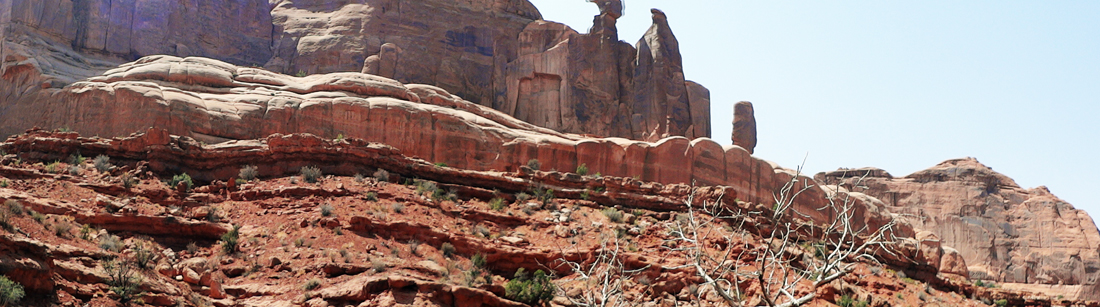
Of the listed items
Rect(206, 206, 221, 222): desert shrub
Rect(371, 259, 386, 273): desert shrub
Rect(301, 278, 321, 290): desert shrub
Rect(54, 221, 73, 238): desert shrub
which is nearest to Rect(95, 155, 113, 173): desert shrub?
Rect(206, 206, 221, 222): desert shrub

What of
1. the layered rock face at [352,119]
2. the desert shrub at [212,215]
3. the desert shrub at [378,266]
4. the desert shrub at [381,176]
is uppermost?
the layered rock face at [352,119]

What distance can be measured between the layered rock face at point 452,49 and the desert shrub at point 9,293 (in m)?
31.7

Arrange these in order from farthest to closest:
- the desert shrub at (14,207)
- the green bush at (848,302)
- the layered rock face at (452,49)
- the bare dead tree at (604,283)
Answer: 1. the layered rock face at (452,49)
2. the green bush at (848,302)
3. the desert shrub at (14,207)
4. the bare dead tree at (604,283)

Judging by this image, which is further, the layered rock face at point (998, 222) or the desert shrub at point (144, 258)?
the layered rock face at point (998, 222)

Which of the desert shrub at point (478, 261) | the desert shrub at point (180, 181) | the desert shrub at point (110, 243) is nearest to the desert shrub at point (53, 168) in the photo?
the desert shrub at point (180, 181)

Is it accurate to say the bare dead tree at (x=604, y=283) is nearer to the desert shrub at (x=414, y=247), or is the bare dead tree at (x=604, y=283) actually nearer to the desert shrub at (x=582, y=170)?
the desert shrub at (x=414, y=247)

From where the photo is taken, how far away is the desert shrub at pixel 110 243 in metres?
26.2

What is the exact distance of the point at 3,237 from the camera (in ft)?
69.3

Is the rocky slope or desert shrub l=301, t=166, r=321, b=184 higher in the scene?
desert shrub l=301, t=166, r=321, b=184

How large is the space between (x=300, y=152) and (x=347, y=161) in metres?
1.47

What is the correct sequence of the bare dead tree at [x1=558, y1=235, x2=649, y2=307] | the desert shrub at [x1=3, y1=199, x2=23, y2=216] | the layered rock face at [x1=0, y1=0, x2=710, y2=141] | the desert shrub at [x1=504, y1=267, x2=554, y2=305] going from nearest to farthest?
the bare dead tree at [x1=558, y1=235, x2=649, y2=307]
the desert shrub at [x1=3, y1=199, x2=23, y2=216]
the desert shrub at [x1=504, y1=267, x2=554, y2=305]
the layered rock face at [x1=0, y1=0, x2=710, y2=141]

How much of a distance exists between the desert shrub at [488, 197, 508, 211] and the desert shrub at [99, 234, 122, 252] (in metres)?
11.7

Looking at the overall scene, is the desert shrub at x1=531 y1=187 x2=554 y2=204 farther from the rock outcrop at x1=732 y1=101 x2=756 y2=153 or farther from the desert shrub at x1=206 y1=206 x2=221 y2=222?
the rock outcrop at x1=732 y1=101 x2=756 y2=153

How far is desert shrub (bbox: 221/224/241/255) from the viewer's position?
28.6 metres
